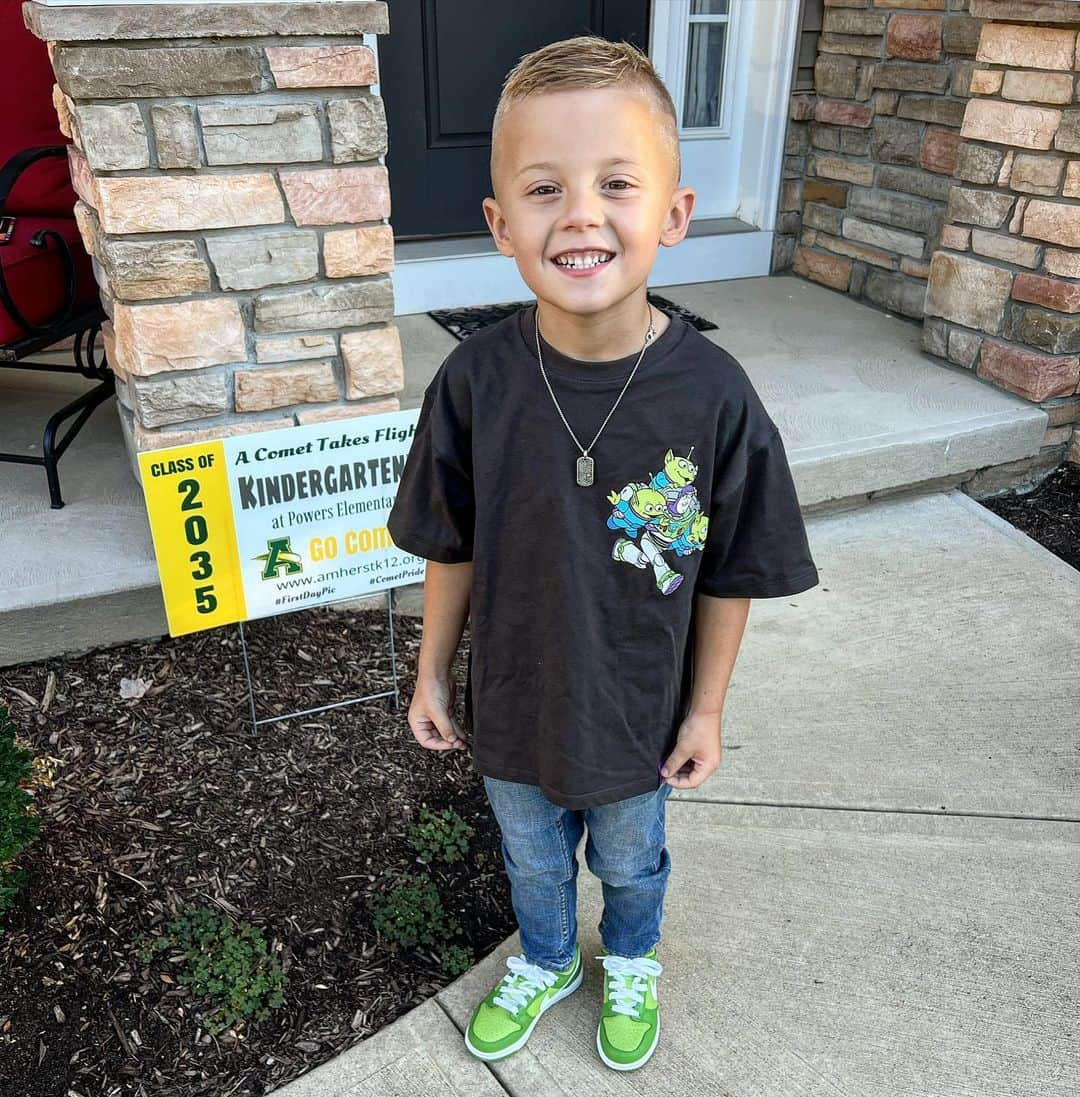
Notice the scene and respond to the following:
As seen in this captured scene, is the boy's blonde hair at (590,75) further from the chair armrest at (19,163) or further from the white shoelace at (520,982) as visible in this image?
the chair armrest at (19,163)

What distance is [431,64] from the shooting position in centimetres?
406

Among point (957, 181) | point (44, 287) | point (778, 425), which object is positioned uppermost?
point (957, 181)

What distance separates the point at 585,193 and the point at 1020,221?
281cm

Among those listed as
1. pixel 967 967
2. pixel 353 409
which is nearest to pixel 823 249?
pixel 353 409

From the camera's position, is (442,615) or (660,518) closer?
(660,518)

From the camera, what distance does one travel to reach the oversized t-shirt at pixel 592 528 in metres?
1.40

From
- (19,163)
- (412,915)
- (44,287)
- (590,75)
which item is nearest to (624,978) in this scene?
(412,915)

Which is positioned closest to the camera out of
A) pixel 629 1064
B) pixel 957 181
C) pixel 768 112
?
pixel 629 1064

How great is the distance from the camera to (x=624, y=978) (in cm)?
182

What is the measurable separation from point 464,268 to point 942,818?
2849mm

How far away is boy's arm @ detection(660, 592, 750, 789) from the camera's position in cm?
156

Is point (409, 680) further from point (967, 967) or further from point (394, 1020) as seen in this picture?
point (967, 967)

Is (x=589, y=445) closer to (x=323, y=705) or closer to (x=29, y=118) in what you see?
(x=323, y=705)

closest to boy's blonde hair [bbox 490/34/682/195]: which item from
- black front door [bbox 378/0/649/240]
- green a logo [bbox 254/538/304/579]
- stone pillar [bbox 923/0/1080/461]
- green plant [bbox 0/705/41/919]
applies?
green a logo [bbox 254/538/304/579]
